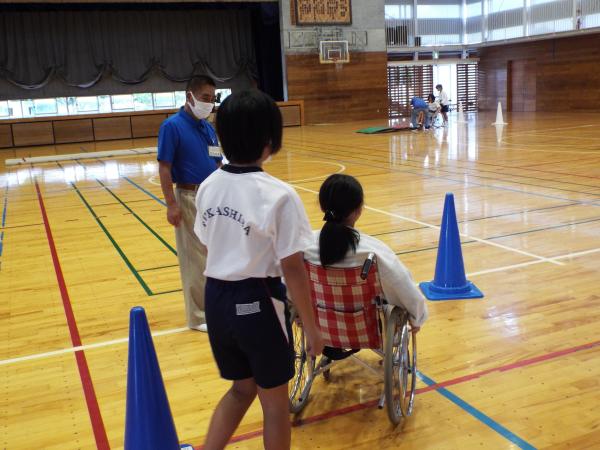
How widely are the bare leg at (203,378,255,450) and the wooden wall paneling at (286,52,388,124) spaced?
A: 2177 centimetres

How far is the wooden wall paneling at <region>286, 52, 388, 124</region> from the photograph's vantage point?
23.2 meters

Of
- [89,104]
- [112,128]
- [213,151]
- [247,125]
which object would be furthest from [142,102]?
[247,125]

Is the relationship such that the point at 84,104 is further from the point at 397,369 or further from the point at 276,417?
the point at 276,417

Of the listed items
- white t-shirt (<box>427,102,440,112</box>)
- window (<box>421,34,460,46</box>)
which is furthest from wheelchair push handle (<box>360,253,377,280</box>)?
window (<box>421,34,460,46</box>)

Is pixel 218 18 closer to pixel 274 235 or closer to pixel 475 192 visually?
pixel 475 192

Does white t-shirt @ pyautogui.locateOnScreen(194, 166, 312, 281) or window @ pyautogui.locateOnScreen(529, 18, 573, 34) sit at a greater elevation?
window @ pyautogui.locateOnScreen(529, 18, 573, 34)

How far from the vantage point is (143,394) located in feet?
6.63

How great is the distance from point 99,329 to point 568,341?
2727 millimetres

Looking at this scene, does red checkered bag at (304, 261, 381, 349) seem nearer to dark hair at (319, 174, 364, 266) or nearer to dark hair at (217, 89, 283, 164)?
dark hair at (319, 174, 364, 266)

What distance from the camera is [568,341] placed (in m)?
3.31

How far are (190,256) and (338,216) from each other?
1511 mm

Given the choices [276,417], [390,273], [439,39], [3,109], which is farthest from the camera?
[439,39]

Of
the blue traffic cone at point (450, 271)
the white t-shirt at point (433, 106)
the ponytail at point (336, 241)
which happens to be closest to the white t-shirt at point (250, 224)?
the ponytail at point (336, 241)

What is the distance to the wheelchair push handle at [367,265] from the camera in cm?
235
